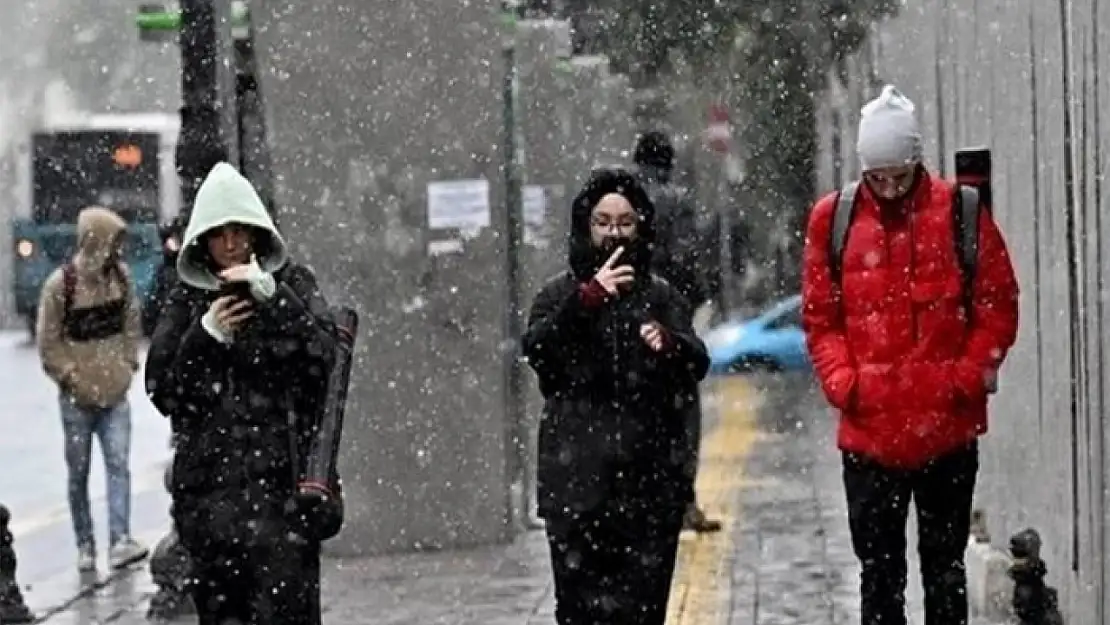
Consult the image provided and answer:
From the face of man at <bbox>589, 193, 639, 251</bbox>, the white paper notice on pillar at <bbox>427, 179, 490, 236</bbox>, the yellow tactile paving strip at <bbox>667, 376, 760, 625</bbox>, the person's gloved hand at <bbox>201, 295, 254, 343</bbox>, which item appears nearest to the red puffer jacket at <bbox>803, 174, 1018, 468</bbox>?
the face of man at <bbox>589, 193, 639, 251</bbox>

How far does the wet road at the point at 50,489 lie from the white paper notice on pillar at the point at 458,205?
2.57 metres

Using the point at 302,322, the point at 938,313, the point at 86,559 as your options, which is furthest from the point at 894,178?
the point at 86,559

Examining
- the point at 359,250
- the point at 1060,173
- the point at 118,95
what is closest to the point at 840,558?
the point at 359,250

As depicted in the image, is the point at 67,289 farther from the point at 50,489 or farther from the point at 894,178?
the point at 894,178

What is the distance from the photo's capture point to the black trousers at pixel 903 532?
323 inches

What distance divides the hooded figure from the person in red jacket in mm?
6541

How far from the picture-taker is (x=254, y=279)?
7.40 metres

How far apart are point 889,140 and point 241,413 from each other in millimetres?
2149

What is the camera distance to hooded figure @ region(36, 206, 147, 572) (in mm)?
13938

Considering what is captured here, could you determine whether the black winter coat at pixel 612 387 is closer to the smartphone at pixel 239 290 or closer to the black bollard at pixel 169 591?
the smartphone at pixel 239 290

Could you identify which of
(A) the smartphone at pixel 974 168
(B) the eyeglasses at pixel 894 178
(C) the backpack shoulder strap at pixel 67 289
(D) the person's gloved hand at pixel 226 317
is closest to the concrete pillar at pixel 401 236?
(C) the backpack shoulder strap at pixel 67 289

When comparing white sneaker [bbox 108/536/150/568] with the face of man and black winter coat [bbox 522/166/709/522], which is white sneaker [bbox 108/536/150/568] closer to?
black winter coat [bbox 522/166/709/522]

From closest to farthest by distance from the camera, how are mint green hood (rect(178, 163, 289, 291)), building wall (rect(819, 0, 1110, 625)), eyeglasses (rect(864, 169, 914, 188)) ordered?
mint green hood (rect(178, 163, 289, 291)) → eyeglasses (rect(864, 169, 914, 188)) → building wall (rect(819, 0, 1110, 625))

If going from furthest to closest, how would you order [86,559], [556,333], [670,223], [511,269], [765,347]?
[765,347], [511,269], [86,559], [670,223], [556,333]
